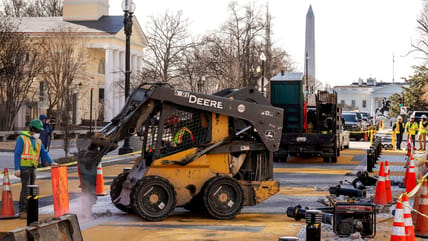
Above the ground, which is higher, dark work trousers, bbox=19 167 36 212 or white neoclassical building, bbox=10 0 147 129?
white neoclassical building, bbox=10 0 147 129

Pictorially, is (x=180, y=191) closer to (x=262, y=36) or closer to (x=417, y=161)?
(x=417, y=161)

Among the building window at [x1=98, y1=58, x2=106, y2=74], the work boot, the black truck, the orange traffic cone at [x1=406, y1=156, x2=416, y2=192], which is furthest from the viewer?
the building window at [x1=98, y1=58, x2=106, y2=74]

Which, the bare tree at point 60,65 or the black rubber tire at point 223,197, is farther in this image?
the bare tree at point 60,65

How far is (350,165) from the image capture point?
25844 mm

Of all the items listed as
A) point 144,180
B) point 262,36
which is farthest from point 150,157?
point 262,36

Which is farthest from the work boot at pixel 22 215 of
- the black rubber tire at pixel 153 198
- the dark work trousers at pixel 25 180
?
the black rubber tire at pixel 153 198

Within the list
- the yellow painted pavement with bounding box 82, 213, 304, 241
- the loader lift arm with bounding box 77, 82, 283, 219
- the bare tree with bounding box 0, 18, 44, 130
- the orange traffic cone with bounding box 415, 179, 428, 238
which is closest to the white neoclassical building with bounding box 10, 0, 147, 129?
the bare tree with bounding box 0, 18, 44, 130

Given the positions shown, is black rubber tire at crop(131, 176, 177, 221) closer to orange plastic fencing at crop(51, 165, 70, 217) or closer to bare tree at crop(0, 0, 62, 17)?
orange plastic fencing at crop(51, 165, 70, 217)

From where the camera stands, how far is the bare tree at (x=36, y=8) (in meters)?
93.8

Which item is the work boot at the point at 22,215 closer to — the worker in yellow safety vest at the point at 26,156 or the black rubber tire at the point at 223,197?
the worker in yellow safety vest at the point at 26,156

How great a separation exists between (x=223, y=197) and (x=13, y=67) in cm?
3470

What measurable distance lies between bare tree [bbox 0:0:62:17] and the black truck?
2863 inches

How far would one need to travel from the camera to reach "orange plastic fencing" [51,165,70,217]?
1236 cm

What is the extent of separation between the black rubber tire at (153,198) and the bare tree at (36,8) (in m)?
85.1
